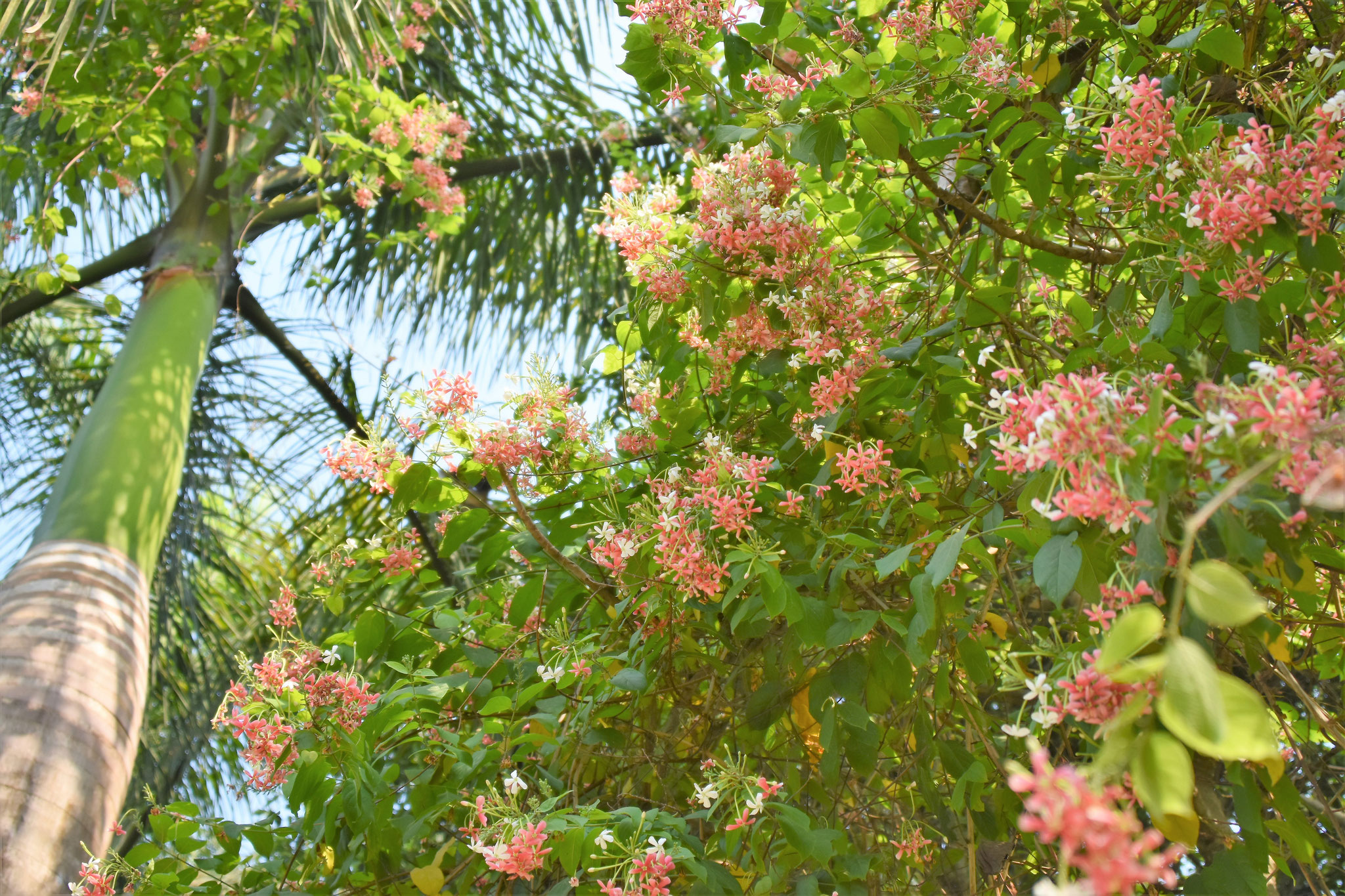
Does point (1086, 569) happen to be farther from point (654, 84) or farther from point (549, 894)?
point (654, 84)

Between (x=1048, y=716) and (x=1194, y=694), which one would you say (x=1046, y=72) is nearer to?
(x=1048, y=716)

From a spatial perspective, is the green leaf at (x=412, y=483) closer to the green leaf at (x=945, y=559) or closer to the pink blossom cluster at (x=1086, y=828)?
the green leaf at (x=945, y=559)

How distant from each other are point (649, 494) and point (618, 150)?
7.90 feet

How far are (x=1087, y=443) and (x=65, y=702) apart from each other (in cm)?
170

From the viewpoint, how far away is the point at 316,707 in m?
1.43

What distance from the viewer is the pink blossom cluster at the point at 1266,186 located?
0.90 m

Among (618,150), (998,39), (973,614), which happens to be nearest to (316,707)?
(973,614)

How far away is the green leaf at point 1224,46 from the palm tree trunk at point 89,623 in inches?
74.6

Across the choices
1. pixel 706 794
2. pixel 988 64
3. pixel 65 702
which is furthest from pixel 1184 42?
pixel 65 702

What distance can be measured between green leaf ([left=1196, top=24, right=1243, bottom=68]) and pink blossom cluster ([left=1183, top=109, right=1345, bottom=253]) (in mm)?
215

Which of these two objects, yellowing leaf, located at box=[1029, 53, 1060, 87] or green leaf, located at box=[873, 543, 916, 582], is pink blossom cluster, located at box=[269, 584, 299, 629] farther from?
yellowing leaf, located at box=[1029, 53, 1060, 87]

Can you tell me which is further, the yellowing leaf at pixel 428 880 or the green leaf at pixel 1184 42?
the yellowing leaf at pixel 428 880

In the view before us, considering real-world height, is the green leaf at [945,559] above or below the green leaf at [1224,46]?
below

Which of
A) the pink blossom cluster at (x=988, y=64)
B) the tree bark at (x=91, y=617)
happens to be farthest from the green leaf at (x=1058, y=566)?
the tree bark at (x=91, y=617)
